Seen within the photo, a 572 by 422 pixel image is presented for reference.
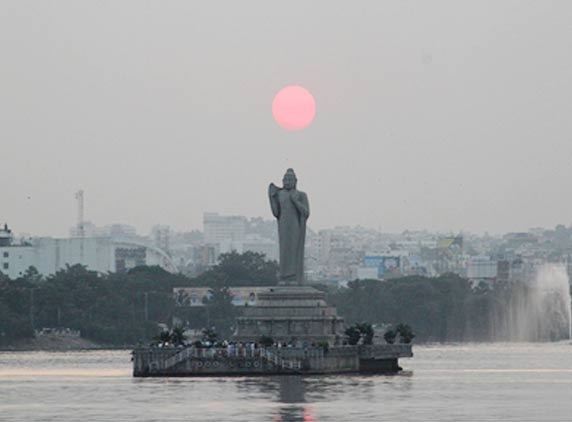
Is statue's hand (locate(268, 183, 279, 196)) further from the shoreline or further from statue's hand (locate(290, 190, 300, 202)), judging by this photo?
the shoreline

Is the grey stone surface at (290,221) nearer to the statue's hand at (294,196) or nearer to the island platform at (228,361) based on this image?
the statue's hand at (294,196)

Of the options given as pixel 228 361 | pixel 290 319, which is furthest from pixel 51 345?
pixel 228 361

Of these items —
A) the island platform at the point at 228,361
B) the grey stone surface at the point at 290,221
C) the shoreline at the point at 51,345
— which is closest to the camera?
the island platform at the point at 228,361

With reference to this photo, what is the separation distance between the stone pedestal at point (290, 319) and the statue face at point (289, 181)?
5252mm

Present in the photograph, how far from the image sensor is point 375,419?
78062 mm

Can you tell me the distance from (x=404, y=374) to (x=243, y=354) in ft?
37.2

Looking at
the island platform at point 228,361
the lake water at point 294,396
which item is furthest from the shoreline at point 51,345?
the island platform at point 228,361

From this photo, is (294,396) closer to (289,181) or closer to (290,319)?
(290,319)

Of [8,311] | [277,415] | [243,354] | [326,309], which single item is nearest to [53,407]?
[277,415]

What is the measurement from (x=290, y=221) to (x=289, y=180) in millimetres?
2062

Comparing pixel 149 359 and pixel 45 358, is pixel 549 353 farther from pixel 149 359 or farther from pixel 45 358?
pixel 149 359

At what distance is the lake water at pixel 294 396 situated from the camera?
80.2 meters

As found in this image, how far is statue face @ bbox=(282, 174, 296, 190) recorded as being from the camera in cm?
11588

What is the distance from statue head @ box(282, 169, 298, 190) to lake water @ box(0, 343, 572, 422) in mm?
11183
